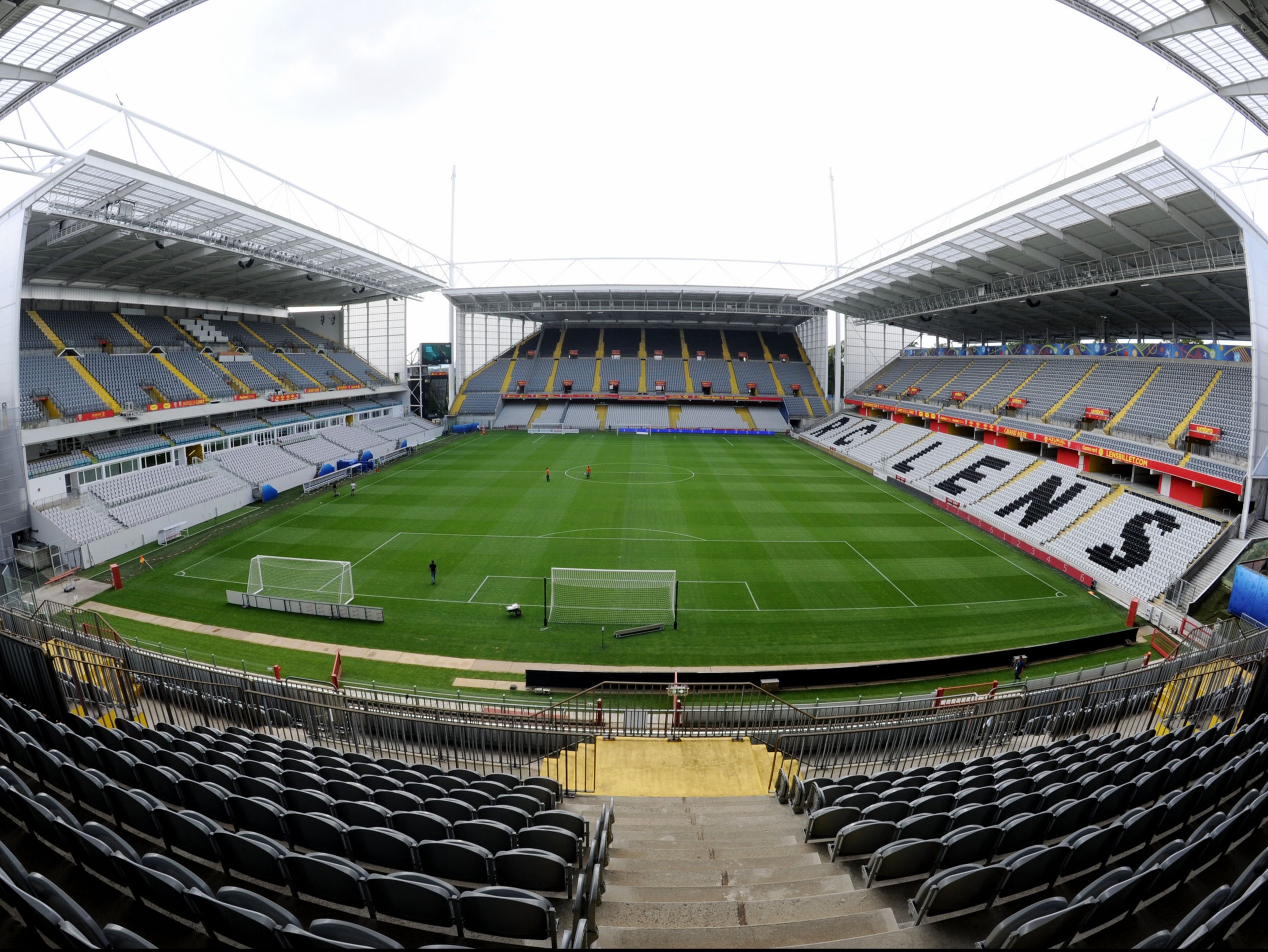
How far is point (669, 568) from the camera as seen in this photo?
2430 cm

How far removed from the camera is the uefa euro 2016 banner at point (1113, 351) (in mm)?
30328

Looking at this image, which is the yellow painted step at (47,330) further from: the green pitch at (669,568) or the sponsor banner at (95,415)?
the green pitch at (669,568)

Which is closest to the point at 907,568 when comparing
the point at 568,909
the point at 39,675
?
the point at 568,909

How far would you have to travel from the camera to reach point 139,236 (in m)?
29.0

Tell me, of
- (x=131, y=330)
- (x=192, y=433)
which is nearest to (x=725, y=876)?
(x=192, y=433)

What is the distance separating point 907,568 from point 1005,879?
21328mm

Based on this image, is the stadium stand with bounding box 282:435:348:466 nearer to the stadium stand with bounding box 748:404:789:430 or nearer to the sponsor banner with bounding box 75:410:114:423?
the sponsor banner with bounding box 75:410:114:423

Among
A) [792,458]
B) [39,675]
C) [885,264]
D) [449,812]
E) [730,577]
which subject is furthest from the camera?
[792,458]

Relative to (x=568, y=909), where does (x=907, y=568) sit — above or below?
below

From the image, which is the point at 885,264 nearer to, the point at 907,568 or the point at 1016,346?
the point at 1016,346

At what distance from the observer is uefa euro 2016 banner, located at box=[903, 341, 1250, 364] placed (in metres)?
30.3

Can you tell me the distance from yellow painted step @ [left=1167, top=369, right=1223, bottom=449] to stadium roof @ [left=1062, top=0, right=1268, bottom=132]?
1510 centimetres

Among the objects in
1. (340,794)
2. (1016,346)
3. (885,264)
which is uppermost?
(885,264)

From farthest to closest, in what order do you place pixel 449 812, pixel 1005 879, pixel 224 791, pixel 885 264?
pixel 885 264 < pixel 449 812 < pixel 224 791 < pixel 1005 879
